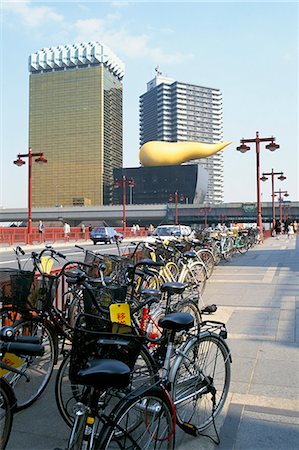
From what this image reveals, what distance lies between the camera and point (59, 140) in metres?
105

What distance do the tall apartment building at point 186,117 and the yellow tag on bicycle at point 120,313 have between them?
15685 centimetres

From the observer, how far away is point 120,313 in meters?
3.01

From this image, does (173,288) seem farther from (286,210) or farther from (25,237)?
(286,210)

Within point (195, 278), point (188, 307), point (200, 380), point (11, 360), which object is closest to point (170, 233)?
point (195, 278)

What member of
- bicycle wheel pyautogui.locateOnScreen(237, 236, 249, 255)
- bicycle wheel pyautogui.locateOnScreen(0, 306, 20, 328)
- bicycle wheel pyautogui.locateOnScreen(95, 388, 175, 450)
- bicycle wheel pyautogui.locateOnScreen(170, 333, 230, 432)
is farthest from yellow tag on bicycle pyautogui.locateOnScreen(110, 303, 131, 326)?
bicycle wheel pyautogui.locateOnScreen(237, 236, 249, 255)

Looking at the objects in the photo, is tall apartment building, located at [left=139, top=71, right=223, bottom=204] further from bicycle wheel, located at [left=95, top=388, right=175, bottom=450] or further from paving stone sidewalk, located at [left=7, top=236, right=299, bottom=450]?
bicycle wheel, located at [left=95, top=388, right=175, bottom=450]

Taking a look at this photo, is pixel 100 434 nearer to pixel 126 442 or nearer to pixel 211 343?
pixel 126 442

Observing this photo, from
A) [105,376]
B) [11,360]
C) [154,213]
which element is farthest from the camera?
[154,213]

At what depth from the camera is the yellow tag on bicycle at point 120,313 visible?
2.99 m

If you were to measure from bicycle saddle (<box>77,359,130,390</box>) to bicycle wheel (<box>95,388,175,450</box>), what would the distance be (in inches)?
7.6

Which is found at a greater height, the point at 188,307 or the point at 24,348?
the point at 24,348

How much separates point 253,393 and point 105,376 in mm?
2238

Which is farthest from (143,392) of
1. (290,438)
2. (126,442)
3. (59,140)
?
(59,140)

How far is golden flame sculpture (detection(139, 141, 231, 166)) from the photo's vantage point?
11544cm
